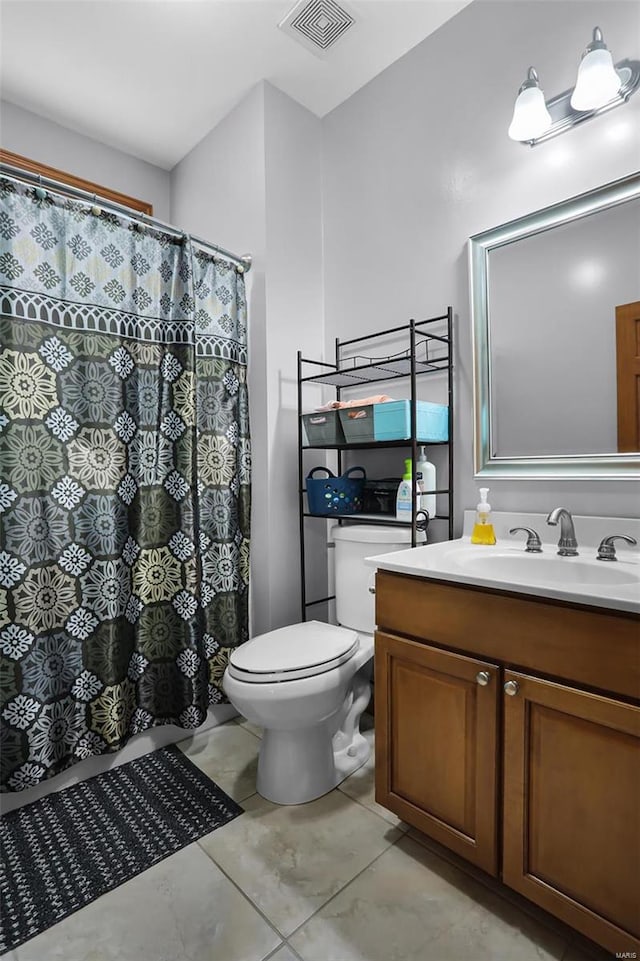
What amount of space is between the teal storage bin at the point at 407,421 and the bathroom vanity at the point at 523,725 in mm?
486

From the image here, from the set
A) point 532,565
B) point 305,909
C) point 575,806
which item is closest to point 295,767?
point 305,909

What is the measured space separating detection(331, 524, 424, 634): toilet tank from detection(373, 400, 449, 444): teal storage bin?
1.10ft

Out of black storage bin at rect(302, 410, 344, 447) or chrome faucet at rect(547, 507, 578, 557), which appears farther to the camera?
black storage bin at rect(302, 410, 344, 447)

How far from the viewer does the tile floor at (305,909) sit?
104 centimetres

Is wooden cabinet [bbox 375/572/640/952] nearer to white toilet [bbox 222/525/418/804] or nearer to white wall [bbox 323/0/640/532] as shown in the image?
white toilet [bbox 222/525/418/804]

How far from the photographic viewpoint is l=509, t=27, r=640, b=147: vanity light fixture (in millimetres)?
1285

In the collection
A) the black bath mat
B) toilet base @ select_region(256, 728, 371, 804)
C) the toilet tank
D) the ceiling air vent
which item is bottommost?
the black bath mat

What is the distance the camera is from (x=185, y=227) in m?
Answer: 2.51

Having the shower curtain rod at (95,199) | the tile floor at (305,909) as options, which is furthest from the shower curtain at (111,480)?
the tile floor at (305,909)

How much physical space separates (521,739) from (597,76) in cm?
166

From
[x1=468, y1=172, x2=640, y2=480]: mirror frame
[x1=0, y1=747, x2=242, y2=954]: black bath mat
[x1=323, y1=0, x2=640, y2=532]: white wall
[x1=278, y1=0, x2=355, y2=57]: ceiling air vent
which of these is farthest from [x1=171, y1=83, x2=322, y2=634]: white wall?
[x1=468, y1=172, x2=640, y2=480]: mirror frame

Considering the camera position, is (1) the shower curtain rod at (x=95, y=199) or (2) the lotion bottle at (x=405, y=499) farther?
(2) the lotion bottle at (x=405, y=499)

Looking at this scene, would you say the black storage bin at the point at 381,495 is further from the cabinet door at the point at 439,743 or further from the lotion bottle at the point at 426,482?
the cabinet door at the point at 439,743

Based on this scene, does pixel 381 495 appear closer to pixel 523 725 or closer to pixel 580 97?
pixel 523 725
